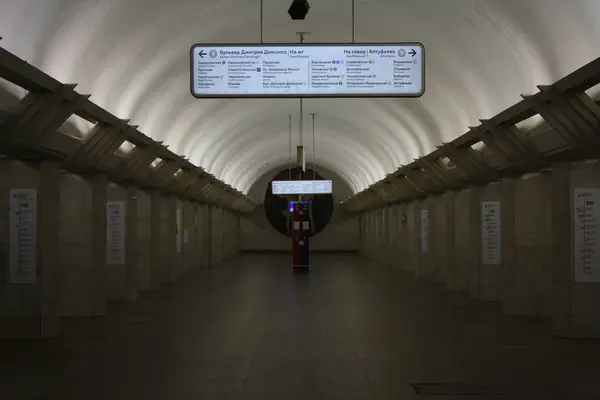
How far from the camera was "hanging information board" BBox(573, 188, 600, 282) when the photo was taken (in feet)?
44.3

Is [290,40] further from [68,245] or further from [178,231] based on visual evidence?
[178,231]

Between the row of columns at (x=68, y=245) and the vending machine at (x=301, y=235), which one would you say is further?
the vending machine at (x=301, y=235)

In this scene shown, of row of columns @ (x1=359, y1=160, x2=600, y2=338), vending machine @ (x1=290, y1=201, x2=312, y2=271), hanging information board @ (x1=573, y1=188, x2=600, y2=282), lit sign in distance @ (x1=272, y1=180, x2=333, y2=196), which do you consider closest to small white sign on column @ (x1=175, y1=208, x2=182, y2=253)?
lit sign in distance @ (x1=272, y1=180, x2=333, y2=196)

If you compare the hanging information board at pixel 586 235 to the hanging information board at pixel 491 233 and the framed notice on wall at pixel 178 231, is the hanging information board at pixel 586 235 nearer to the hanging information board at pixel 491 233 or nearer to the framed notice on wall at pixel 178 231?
the hanging information board at pixel 491 233

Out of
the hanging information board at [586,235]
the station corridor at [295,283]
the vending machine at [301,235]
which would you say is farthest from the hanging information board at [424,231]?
the hanging information board at [586,235]

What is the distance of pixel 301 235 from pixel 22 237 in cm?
2054

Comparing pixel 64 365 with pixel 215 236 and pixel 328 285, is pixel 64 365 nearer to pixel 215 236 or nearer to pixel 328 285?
pixel 328 285

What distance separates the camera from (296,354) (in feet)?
37.7

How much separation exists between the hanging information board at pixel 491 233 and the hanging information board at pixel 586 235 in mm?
5229

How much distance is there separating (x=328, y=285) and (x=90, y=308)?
32.4 ft

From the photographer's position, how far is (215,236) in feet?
126

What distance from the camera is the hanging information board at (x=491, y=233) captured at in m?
18.9

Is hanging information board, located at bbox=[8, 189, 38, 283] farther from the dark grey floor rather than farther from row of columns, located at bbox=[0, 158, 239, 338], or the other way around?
the dark grey floor

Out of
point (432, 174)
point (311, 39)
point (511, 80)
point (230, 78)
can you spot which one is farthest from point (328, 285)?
point (230, 78)
